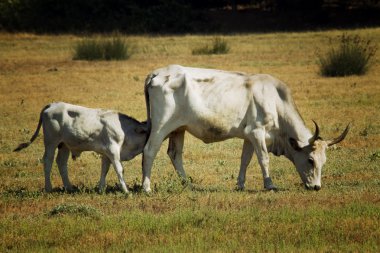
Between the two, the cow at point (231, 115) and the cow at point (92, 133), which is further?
the cow at point (92, 133)

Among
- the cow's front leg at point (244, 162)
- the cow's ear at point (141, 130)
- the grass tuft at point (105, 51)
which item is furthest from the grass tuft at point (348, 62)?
the cow's ear at point (141, 130)

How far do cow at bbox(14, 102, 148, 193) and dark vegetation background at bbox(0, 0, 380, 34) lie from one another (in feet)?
120

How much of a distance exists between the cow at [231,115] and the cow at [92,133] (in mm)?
356

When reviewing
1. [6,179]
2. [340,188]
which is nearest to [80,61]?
[6,179]

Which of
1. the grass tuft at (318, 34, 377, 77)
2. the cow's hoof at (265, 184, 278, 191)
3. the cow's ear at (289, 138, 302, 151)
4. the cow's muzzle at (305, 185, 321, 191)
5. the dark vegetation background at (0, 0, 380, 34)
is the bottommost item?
the dark vegetation background at (0, 0, 380, 34)

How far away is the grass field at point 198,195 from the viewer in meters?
9.88

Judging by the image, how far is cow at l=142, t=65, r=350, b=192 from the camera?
41.9ft

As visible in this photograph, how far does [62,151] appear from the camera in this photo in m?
13.7

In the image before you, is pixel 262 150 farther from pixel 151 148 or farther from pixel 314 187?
pixel 151 148

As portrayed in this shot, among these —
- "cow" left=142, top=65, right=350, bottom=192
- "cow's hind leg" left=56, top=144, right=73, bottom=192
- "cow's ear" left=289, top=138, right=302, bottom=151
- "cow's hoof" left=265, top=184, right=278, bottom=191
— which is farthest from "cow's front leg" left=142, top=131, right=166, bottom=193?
"cow's ear" left=289, top=138, right=302, bottom=151

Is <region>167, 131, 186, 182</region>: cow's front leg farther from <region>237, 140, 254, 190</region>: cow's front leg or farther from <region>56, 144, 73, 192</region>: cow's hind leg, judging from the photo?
<region>56, 144, 73, 192</region>: cow's hind leg

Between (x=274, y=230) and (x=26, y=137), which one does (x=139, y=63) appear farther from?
(x=274, y=230)

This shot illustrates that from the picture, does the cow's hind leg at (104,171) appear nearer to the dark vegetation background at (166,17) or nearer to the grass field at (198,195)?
the grass field at (198,195)

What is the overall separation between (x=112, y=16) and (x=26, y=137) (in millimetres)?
35084
